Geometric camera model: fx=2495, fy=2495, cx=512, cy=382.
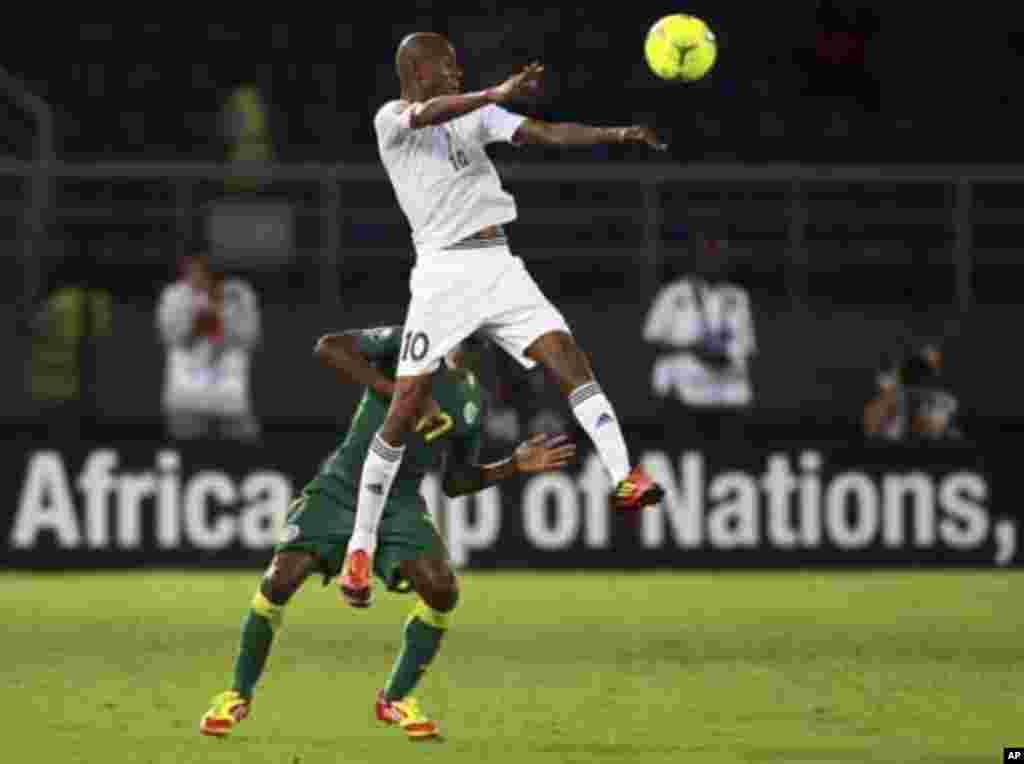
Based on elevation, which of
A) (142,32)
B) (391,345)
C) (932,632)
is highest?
(142,32)

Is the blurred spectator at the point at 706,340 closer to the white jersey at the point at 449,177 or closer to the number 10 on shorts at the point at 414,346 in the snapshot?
the white jersey at the point at 449,177

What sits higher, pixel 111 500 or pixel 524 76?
pixel 524 76

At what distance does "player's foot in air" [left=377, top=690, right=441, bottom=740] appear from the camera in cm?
919

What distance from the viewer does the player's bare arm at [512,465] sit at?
8922mm

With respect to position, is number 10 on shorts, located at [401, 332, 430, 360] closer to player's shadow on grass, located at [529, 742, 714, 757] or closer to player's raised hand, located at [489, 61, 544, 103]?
player's raised hand, located at [489, 61, 544, 103]

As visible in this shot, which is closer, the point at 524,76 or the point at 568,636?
the point at 524,76

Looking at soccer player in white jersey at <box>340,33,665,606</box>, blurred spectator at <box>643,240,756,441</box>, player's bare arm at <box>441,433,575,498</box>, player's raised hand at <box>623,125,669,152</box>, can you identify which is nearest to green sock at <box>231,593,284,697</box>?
player's bare arm at <box>441,433,575,498</box>

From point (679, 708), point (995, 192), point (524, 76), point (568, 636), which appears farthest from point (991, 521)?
point (524, 76)

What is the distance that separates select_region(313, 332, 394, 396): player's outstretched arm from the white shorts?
30cm

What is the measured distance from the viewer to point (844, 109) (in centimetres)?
2266

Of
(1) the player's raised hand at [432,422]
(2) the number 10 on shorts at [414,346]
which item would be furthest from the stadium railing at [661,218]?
(1) the player's raised hand at [432,422]

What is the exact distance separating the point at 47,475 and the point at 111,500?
0.48m

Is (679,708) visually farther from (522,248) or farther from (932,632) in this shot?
(522,248)

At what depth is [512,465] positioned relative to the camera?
360 inches
